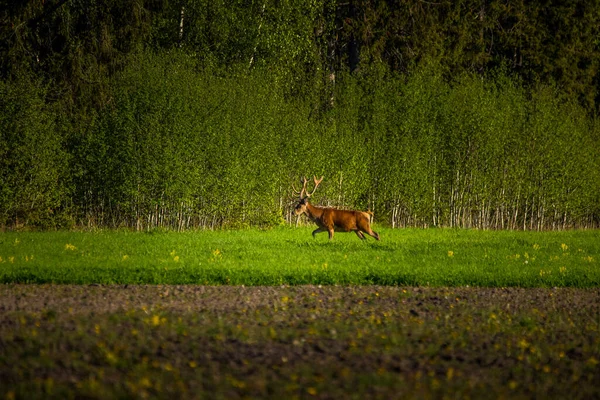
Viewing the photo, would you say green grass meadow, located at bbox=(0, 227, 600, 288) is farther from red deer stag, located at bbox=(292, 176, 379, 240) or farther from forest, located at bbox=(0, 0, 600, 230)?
forest, located at bbox=(0, 0, 600, 230)

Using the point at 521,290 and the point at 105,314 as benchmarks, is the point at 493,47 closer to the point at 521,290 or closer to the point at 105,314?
the point at 521,290

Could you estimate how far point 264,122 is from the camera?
108 ft

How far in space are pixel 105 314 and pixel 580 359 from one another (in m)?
6.58

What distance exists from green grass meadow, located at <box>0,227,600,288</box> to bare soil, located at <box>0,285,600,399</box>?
5.74ft

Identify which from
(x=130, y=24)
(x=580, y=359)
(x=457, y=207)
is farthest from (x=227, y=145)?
(x=580, y=359)

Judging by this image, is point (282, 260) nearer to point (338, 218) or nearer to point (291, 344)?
point (338, 218)

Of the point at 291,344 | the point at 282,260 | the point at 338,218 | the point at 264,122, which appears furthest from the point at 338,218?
the point at 291,344

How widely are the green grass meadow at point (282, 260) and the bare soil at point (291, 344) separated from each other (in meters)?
1.75

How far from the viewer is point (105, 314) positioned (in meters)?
12.5

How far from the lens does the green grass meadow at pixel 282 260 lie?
17156 millimetres

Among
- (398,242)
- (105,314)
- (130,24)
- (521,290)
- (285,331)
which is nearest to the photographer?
(285,331)

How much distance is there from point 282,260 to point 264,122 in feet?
47.5

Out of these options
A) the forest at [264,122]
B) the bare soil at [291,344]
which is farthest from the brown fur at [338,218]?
the bare soil at [291,344]

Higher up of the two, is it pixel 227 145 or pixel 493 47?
pixel 493 47
